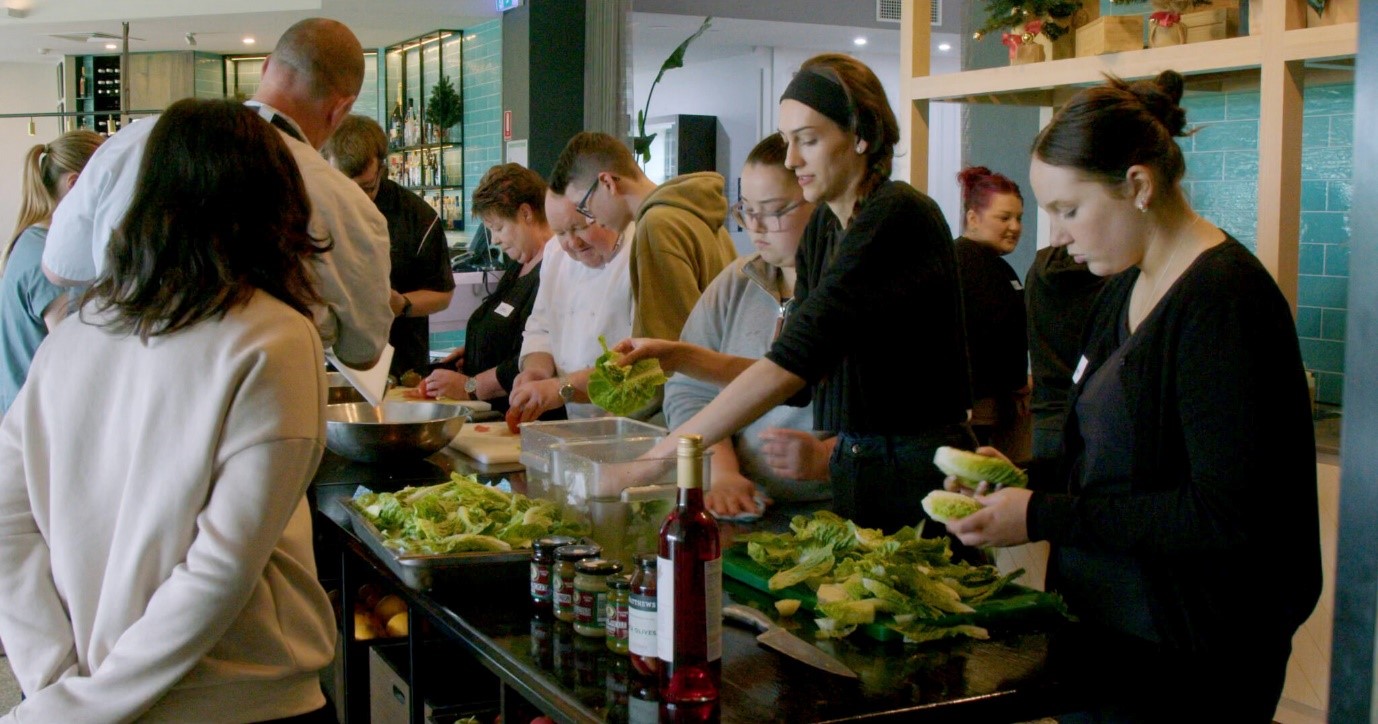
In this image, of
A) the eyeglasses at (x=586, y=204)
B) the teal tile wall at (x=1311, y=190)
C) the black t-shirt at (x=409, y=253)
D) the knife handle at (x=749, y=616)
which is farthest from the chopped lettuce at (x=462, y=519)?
the teal tile wall at (x=1311, y=190)

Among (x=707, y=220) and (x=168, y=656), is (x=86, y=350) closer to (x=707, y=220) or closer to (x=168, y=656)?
(x=168, y=656)

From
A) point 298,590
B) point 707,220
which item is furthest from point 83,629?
point 707,220

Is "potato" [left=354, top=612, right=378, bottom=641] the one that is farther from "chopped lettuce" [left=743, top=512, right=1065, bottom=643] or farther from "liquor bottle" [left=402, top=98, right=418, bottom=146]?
"liquor bottle" [left=402, top=98, right=418, bottom=146]

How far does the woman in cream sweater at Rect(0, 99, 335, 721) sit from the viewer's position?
1.59 metres

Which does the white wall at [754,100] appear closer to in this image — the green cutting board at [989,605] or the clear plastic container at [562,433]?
the clear plastic container at [562,433]

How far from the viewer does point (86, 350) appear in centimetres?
165

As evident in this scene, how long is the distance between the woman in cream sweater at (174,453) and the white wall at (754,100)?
10.3m

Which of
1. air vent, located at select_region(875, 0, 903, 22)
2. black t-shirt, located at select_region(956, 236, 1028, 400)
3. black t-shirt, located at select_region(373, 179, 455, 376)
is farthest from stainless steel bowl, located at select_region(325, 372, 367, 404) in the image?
air vent, located at select_region(875, 0, 903, 22)

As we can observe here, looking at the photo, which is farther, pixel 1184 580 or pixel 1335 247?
pixel 1335 247

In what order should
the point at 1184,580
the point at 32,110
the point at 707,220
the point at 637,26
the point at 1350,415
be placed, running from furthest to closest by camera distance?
1. the point at 32,110
2. the point at 637,26
3. the point at 707,220
4. the point at 1184,580
5. the point at 1350,415

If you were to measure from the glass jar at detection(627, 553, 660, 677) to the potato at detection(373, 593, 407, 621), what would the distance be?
4.43 feet

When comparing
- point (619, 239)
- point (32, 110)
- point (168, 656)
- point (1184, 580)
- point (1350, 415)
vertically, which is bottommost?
point (168, 656)

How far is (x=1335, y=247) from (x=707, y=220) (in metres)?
2.17

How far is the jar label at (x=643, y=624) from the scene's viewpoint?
1415mm
